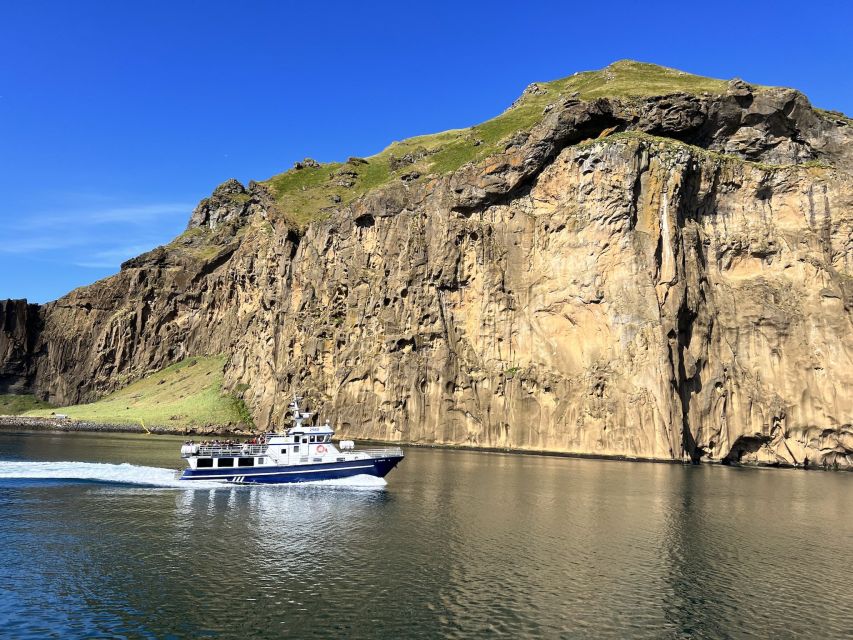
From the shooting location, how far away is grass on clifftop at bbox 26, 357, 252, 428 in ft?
492

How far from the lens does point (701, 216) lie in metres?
113

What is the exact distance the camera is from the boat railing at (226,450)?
65062 mm

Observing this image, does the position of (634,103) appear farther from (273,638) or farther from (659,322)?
(273,638)

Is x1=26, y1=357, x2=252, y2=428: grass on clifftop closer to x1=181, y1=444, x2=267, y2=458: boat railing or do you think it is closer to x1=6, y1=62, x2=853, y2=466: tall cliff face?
x1=6, y1=62, x2=853, y2=466: tall cliff face

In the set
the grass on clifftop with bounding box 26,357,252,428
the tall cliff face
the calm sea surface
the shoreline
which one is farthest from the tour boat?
the grass on clifftop with bounding box 26,357,252,428

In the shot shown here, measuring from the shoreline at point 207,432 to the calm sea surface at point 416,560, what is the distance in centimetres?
3492

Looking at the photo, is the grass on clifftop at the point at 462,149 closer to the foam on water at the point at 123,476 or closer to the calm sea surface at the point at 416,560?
the foam on water at the point at 123,476

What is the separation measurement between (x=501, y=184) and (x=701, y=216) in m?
36.4

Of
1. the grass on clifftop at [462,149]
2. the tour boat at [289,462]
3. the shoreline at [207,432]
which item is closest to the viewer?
the tour boat at [289,462]

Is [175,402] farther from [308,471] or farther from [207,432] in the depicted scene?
[308,471]

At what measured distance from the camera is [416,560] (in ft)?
120

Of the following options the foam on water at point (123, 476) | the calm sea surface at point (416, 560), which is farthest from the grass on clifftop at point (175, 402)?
the calm sea surface at point (416, 560)

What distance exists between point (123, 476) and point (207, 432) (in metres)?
76.4

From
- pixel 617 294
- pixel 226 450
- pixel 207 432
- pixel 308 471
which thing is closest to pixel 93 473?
pixel 226 450
